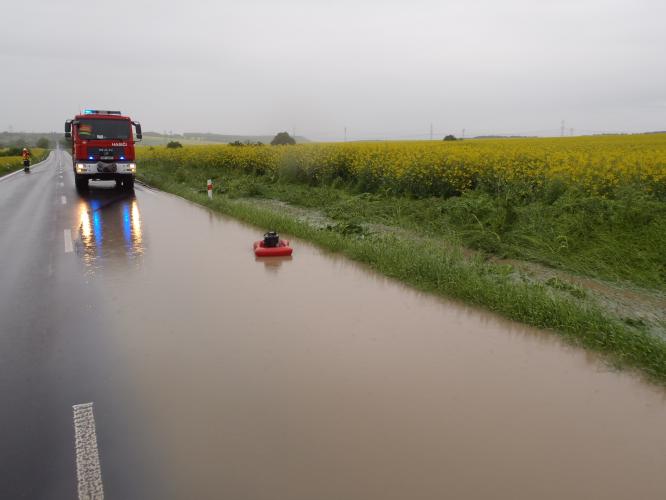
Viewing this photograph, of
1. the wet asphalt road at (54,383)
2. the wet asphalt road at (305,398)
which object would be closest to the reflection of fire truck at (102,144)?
the wet asphalt road at (54,383)

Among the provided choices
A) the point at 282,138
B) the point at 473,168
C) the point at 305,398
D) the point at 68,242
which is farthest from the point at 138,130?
the point at 282,138

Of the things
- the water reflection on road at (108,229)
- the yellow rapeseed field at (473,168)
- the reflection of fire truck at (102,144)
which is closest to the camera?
the water reflection on road at (108,229)

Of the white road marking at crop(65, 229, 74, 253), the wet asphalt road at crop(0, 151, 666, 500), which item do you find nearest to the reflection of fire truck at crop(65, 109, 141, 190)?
the white road marking at crop(65, 229, 74, 253)

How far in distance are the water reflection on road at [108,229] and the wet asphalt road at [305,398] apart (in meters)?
1.89

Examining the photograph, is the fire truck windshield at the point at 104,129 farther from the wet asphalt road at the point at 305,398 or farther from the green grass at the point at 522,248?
the wet asphalt road at the point at 305,398

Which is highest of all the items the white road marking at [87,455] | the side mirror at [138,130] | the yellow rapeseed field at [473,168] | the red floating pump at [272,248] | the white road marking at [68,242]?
the side mirror at [138,130]

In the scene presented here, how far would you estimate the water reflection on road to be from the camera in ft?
29.5

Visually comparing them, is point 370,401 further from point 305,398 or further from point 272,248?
point 272,248

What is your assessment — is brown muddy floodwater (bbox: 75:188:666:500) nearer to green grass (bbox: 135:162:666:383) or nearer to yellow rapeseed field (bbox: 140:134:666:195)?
green grass (bbox: 135:162:666:383)

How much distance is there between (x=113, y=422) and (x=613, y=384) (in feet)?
12.9

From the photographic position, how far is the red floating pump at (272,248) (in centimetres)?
880

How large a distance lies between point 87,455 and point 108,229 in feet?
29.9

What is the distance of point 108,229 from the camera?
11562 mm

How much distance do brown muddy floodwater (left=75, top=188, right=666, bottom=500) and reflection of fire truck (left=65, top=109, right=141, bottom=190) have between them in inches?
550
